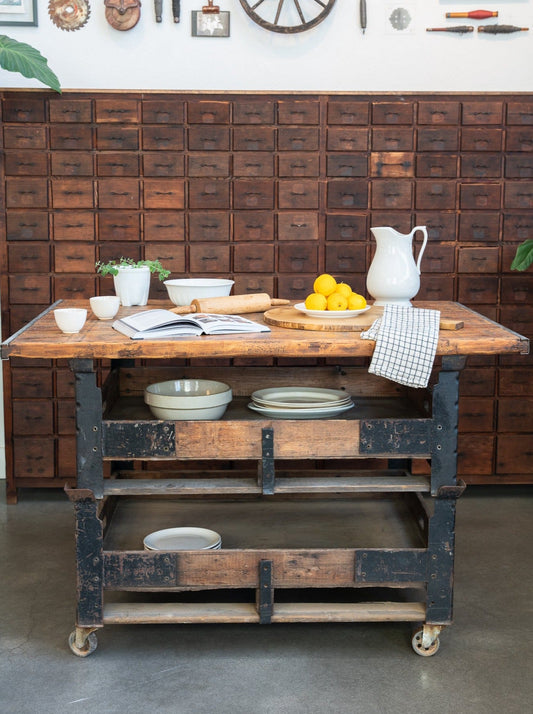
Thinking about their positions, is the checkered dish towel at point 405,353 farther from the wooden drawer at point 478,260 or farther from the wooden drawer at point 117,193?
the wooden drawer at point 117,193

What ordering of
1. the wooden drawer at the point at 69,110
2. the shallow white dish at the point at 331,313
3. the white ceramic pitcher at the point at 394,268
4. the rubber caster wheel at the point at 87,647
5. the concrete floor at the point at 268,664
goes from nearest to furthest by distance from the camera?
the concrete floor at the point at 268,664
the rubber caster wheel at the point at 87,647
the shallow white dish at the point at 331,313
the white ceramic pitcher at the point at 394,268
the wooden drawer at the point at 69,110

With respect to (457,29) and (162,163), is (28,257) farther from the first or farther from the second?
(457,29)

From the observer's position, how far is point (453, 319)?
2648 millimetres

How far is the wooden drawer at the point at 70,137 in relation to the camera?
3830 millimetres

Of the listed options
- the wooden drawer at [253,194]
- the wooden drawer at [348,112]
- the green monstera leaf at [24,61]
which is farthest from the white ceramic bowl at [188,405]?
the wooden drawer at [348,112]

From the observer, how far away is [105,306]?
8.63 ft

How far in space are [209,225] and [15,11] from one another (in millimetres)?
1306

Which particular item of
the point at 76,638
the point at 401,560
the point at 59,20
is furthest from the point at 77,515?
the point at 59,20

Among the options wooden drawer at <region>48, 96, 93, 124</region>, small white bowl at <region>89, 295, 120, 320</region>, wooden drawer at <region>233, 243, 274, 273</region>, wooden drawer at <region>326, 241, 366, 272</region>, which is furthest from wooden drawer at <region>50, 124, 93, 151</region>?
small white bowl at <region>89, 295, 120, 320</region>

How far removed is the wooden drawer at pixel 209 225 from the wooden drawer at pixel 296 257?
0.87ft

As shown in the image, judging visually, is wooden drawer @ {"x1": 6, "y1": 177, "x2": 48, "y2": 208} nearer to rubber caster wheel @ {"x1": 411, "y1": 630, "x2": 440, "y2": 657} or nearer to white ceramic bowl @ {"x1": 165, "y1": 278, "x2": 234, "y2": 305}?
white ceramic bowl @ {"x1": 165, "y1": 278, "x2": 234, "y2": 305}

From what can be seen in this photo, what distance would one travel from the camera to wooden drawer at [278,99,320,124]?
3.84 meters

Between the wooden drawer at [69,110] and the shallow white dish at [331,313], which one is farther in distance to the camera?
the wooden drawer at [69,110]

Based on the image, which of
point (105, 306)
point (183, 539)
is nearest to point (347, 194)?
point (105, 306)
